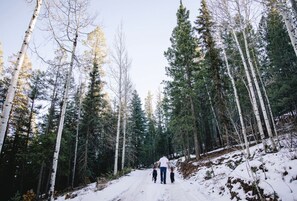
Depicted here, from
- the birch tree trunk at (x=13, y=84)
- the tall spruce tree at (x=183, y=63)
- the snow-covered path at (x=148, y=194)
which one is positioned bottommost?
the snow-covered path at (x=148, y=194)

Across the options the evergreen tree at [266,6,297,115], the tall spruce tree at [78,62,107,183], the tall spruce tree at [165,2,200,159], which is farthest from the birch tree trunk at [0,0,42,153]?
the evergreen tree at [266,6,297,115]

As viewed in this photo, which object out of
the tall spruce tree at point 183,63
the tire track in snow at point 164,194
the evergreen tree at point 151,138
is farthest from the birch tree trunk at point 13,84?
the evergreen tree at point 151,138

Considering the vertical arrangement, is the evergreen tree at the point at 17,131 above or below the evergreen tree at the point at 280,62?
below

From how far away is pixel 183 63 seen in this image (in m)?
16.5

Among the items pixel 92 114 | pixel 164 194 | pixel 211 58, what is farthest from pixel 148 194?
pixel 92 114

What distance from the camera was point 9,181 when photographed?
62.6ft

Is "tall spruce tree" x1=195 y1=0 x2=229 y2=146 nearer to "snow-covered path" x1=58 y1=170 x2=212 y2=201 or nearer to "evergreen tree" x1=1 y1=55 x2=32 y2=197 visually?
"snow-covered path" x1=58 y1=170 x2=212 y2=201

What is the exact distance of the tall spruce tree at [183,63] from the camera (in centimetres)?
1585

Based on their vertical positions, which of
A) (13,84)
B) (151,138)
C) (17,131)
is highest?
(151,138)

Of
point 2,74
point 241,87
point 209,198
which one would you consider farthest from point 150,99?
point 209,198

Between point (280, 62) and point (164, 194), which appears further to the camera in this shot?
point (280, 62)

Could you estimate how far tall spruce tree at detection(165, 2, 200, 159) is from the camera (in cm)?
1585

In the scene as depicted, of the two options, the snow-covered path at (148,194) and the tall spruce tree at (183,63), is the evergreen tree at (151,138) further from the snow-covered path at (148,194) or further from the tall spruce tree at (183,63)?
the snow-covered path at (148,194)

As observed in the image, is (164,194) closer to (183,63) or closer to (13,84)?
(13,84)
